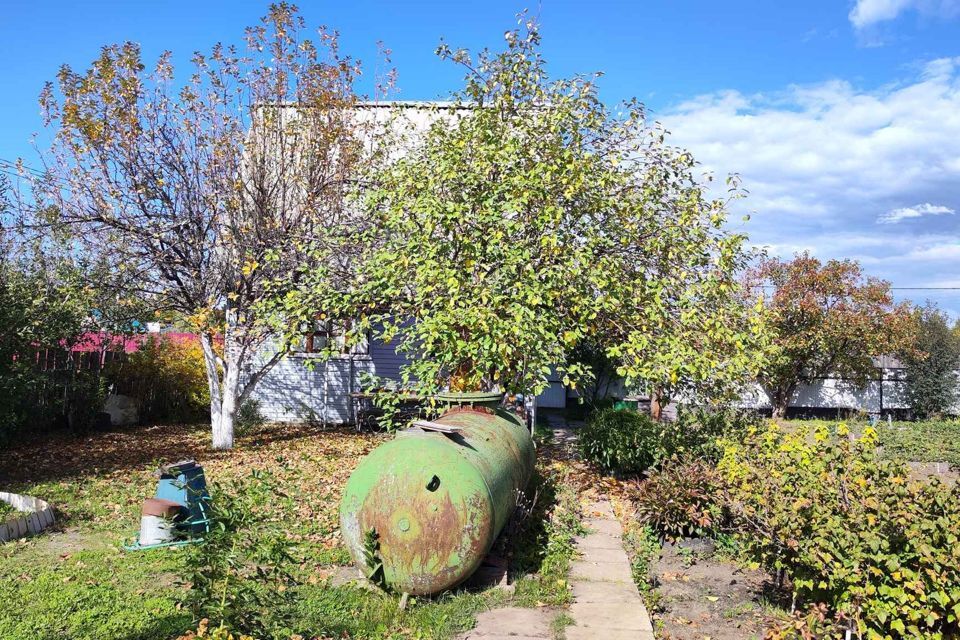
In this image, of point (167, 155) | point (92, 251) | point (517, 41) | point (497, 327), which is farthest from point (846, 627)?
point (92, 251)

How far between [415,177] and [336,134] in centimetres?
364

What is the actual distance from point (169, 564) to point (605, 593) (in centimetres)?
434

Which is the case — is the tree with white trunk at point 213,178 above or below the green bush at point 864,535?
above

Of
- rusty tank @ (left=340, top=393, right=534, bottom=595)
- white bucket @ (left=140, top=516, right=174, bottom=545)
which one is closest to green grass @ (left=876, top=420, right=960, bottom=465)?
rusty tank @ (left=340, top=393, right=534, bottom=595)

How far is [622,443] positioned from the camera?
1112 centimetres

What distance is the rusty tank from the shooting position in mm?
5660

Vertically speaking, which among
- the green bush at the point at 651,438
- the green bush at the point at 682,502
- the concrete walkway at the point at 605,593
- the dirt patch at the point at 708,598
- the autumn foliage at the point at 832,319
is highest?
the autumn foliage at the point at 832,319

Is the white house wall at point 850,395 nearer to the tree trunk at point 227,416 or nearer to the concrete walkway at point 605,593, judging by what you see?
the tree trunk at point 227,416

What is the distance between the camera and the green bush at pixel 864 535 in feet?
15.1

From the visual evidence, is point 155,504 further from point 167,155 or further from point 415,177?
point 167,155

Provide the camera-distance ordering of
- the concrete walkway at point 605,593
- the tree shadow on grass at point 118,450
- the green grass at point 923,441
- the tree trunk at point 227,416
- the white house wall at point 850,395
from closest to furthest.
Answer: the concrete walkway at point 605,593
the tree shadow on grass at point 118,450
the tree trunk at point 227,416
the green grass at point 923,441
the white house wall at point 850,395

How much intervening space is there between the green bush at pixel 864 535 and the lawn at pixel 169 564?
2062 millimetres

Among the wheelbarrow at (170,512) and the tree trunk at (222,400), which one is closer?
the wheelbarrow at (170,512)

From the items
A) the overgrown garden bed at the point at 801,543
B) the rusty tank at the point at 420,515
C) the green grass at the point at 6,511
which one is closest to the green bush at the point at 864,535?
the overgrown garden bed at the point at 801,543
